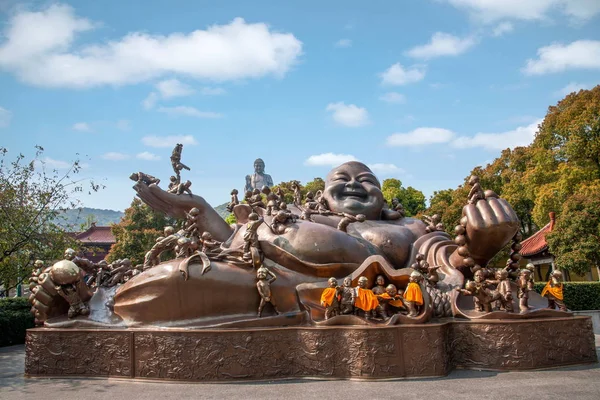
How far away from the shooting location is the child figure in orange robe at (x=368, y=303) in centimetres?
775

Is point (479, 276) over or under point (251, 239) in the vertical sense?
under

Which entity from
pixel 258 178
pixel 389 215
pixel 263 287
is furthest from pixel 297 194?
pixel 258 178

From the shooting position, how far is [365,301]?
305 inches

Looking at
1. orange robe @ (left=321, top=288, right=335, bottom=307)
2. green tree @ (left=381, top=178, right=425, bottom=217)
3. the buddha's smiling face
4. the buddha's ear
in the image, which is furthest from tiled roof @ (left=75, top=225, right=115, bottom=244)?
orange robe @ (left=321, top=288, right=335, bottom=307)

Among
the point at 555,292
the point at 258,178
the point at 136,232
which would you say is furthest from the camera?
the point at 258,178

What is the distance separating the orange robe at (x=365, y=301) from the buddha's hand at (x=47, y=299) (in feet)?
14.8

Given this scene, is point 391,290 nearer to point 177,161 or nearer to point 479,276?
point 479,276

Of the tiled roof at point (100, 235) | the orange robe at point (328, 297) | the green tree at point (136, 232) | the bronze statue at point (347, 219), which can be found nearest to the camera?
the orange robe at point (328, 297)

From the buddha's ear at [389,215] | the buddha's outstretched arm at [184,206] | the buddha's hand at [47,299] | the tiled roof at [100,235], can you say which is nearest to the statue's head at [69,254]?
the buddha's hand at [47,299]

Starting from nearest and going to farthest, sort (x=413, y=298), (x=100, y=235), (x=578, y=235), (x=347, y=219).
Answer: (x=413, y=298)
(x=347, y=219)
(x=578, y=235)
(x=100, y=235)

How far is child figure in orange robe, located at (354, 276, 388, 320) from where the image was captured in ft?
25.4

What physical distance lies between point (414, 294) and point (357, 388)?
1680 mm

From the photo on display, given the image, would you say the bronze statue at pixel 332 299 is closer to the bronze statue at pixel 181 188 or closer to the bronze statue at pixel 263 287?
the bronze statue at pixel 263 287

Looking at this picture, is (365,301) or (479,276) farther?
(479,276)
